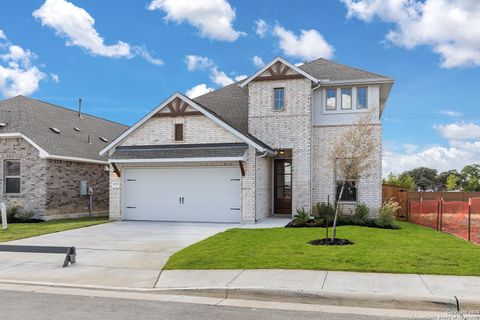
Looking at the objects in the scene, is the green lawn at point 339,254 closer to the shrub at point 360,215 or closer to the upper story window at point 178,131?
the shrub at point 360,215

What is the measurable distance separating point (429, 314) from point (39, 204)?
60.3 feet

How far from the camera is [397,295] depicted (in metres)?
7.14

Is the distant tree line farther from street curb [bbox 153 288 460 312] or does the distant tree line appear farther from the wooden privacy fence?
street curb [bbox 153 288 460 312]

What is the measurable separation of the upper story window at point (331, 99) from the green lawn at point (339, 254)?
810 cm

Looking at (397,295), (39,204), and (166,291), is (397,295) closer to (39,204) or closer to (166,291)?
(166,291)

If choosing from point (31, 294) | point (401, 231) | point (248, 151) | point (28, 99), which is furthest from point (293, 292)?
point (28, 99)

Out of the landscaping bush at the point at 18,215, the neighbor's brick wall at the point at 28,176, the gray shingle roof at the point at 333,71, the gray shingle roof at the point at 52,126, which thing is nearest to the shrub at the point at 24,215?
the landscaping bush at the point at 18,215

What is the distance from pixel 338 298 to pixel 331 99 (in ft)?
47.2

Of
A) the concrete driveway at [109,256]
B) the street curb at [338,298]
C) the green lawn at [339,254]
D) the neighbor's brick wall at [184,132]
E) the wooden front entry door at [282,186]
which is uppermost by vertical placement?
the neighbor's brick wall at [184,132]

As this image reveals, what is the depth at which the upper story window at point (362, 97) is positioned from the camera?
19922 mm

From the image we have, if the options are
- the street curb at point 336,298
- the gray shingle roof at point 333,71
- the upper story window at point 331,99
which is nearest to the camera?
the street curb at point 336,298

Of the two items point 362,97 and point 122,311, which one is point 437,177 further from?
point 122,311

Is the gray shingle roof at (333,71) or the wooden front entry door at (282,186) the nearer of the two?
the gray shingle roof at (333,71)

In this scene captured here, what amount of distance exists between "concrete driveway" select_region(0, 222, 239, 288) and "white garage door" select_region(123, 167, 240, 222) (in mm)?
1331
